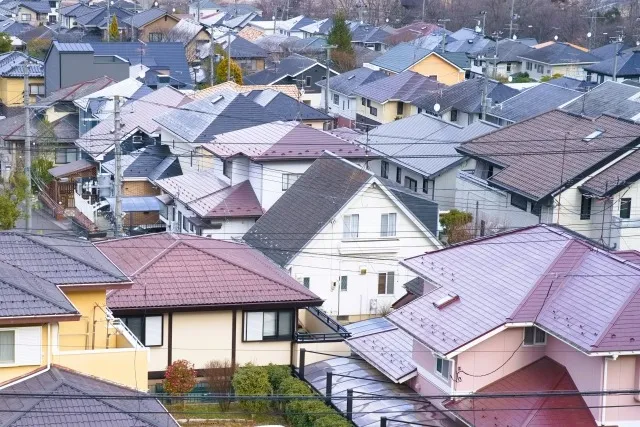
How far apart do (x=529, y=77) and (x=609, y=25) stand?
1972 centimetres

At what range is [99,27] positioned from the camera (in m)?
65.9

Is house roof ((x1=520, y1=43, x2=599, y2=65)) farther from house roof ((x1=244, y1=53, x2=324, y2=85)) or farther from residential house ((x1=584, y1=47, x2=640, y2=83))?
house roof ((x1=244, y1=53, x2=324, y2=85))

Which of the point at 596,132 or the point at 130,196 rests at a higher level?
the point at 596,132

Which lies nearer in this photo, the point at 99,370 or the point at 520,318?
the point at 99,370

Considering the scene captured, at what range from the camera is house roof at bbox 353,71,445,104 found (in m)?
42.3

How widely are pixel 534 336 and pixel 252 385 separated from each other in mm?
3917

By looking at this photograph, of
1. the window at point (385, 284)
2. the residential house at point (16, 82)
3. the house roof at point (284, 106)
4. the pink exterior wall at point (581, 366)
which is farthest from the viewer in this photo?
the residential house at point (16, 82)

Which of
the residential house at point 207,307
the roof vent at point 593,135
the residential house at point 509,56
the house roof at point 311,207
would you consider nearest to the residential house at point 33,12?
the residential house at point 509,56

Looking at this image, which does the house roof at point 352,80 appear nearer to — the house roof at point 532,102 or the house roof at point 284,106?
the house roof at point 532,102

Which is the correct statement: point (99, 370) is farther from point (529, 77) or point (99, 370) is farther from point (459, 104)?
point (529, 77)

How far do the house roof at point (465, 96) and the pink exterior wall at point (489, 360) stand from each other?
2516 centimetres

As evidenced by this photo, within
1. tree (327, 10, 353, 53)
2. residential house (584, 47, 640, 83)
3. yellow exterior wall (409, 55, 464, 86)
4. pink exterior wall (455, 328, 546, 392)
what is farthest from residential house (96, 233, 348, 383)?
tree (327, 10, 353, 53)

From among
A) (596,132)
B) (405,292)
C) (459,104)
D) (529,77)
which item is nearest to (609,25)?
(529,77)

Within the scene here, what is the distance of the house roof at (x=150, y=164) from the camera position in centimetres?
2998
